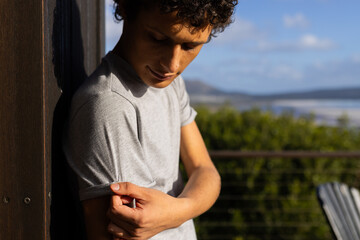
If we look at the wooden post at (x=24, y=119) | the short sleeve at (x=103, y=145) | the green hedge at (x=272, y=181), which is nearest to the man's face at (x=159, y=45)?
the short sleeve at (x=103, y=145)

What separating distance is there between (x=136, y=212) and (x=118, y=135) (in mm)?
186

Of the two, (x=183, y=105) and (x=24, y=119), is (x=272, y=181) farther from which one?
(x=24, y=119)

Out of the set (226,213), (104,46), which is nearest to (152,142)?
(104,46)

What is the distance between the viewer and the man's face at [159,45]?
109 cm

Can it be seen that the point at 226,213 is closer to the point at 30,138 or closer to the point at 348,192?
the point at 348,192

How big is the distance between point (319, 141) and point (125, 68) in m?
3.76

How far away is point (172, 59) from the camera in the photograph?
3.66ft

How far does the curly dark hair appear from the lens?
1070mm

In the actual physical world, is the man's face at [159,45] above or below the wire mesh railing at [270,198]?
above

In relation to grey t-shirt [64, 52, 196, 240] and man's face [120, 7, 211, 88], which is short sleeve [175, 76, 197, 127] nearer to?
grey t-shirt [64, 52, 196, 240]

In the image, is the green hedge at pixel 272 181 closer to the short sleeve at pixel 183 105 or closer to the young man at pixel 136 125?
the short sleeve at pixel 183 105

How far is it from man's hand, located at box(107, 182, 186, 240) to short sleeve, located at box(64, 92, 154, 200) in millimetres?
37

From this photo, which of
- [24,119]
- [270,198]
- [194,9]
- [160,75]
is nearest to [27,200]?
[24,119]

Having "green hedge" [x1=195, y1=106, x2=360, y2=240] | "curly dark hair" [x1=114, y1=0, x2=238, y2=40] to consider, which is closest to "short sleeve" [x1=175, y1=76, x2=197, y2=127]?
"curly dark hair" [x1=114, y1=0, x2=238, y2=40]
